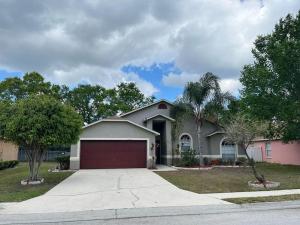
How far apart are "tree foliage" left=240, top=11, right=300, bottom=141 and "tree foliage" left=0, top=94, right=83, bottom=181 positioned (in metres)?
13.5

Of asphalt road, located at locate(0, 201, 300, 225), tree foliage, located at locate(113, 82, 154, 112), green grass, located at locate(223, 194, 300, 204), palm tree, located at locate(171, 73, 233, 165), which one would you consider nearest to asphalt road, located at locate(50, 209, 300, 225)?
asphalt road, located at locate(0, 201, 300, 225)

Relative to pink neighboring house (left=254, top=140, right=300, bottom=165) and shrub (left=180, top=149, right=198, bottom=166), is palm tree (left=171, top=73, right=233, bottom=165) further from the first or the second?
pink neighboring house (left=254, top=140, right=300, bottom=165)

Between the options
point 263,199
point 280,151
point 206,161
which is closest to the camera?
point 263,199

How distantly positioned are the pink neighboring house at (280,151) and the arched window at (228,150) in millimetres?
4238

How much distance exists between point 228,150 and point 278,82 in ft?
26.7

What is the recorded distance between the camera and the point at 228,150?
87.4 feet

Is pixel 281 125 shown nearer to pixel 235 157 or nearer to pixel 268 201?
pixel 235 157

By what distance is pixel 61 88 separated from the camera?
4825 centimetres

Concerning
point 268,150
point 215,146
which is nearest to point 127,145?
point 215,146

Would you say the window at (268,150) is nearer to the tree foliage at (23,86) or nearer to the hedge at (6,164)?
the hedge at (6,164)

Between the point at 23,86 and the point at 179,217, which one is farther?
the point at 23,86

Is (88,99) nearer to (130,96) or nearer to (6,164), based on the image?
(130,96)

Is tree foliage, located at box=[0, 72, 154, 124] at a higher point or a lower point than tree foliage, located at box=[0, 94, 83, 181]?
higher

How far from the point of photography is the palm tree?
78.9ft
